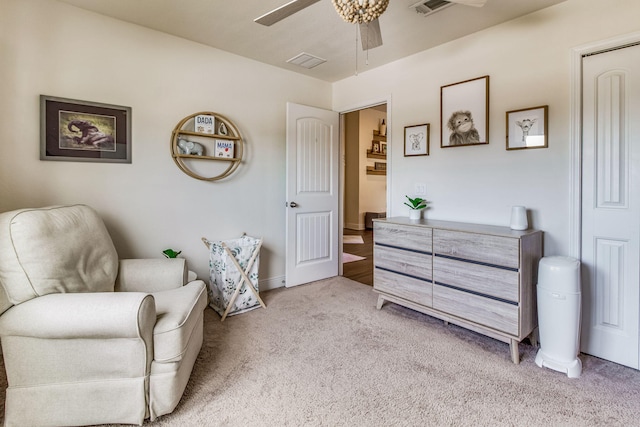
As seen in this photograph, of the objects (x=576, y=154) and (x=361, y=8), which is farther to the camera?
(x=576, y=154)

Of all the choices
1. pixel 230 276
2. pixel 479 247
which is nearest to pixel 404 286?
pixel 479 247

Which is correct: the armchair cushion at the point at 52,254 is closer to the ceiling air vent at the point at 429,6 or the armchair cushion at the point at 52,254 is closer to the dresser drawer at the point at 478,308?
the dresser drawer at the point at 478,308

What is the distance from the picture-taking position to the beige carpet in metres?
1.54

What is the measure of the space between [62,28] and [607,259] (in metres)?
4.11

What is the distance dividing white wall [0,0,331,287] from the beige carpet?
1047 mm

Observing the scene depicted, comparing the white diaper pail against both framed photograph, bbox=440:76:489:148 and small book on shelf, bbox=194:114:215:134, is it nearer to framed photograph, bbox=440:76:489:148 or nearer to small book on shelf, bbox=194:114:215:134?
framed photograph, bbox=440:76:489:148

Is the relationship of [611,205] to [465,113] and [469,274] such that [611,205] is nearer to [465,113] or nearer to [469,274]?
[469,274]

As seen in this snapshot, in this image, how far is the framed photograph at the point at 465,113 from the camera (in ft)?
8.46

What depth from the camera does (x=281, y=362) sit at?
2.03 metres

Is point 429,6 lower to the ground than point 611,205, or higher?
higher

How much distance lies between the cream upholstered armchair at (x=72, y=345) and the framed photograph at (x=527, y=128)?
8.49 ft

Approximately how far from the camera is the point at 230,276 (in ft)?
9.09

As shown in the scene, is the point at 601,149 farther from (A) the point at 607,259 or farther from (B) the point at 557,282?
(B) the point at 557,282

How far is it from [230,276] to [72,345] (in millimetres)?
1399
